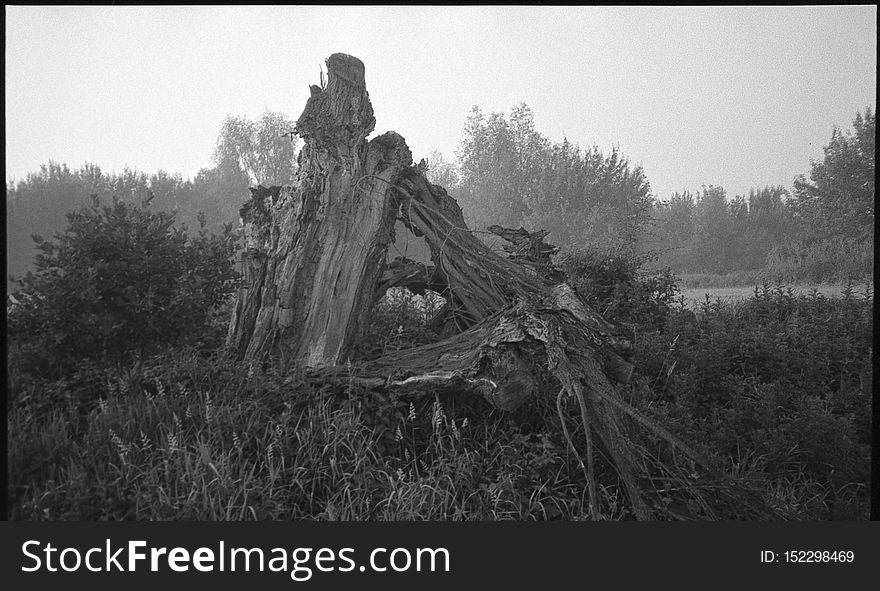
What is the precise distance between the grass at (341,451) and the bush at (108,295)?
15cm

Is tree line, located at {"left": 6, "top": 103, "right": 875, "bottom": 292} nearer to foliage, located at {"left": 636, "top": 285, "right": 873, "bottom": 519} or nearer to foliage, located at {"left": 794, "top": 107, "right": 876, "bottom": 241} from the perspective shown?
foliage, located at {"left": 794, "top": 107, "right": 876, "bottom": 241}

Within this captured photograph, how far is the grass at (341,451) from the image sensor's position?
319cm

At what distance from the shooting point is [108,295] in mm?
4012

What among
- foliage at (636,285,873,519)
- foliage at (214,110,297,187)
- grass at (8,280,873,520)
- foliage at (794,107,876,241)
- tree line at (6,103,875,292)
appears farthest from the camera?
foliage at (214,110,297,187)

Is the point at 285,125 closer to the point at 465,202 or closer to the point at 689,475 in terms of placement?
the point at 465,202

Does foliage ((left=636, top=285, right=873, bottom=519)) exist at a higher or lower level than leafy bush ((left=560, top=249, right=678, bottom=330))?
lower

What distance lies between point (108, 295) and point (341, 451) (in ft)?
6.49

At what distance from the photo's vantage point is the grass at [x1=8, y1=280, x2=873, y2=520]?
10.5 feet

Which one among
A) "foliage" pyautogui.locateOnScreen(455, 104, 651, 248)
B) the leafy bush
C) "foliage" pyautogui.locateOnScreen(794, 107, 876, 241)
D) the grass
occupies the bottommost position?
the grass

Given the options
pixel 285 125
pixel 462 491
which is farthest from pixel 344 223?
pixel 285 125

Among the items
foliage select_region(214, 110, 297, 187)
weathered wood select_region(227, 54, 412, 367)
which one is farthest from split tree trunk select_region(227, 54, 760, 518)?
foliage select_region(214, 110, 297, 187)

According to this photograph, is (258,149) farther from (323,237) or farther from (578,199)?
(323,237)

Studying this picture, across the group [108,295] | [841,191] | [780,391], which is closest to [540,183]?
[841,191]

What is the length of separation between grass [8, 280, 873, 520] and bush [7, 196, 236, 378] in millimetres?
154
